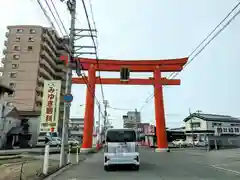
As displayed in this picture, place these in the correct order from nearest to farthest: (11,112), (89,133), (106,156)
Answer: (106,156), (89,133), (11,112)

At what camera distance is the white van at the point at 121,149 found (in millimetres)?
11914

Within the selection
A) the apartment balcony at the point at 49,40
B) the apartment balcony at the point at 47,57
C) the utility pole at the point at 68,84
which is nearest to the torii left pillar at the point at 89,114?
the utility pole at the point at 68,84

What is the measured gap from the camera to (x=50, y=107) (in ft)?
40.1

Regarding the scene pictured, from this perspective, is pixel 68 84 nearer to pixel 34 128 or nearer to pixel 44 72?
pixel 34 128

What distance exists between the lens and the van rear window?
1222 centimetres

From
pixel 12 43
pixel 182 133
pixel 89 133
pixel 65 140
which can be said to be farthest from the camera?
pixel 182 133

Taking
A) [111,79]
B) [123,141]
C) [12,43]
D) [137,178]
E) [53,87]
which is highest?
[12,43]

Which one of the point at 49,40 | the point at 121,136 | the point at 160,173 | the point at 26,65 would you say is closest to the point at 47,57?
the point at 49,40

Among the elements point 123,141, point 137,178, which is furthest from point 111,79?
point 137,178

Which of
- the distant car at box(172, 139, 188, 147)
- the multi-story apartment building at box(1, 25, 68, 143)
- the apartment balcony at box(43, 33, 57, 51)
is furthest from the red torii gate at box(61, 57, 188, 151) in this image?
the apartment balcony at box(43, 33, 57, 51)

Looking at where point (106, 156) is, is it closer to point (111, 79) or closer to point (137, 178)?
point (137, 178)

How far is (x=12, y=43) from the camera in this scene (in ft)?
198

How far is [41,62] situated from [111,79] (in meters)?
35.1

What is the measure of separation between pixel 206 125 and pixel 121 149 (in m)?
53.7
